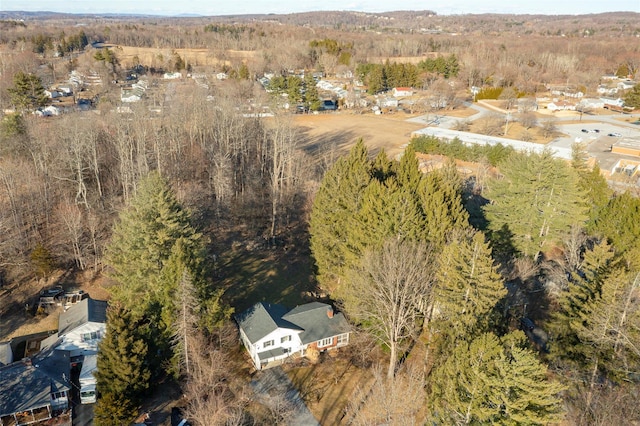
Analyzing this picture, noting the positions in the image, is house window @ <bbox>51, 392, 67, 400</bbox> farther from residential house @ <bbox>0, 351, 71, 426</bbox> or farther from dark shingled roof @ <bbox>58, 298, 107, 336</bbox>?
dark shingled roof @ <bbox>58, 298, 107, 336</bbox>

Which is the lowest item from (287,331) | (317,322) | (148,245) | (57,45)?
(317,322)

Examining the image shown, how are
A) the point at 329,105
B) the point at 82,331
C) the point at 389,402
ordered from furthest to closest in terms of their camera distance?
the point at 329,105, the point at 82,331, the point at 389,402

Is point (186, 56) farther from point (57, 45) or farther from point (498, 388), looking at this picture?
point (498, 388)

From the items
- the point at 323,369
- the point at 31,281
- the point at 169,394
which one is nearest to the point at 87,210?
the point at 31,281

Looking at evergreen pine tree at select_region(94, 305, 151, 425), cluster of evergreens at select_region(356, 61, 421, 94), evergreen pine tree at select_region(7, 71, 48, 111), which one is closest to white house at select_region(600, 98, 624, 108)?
cluster of evergreens at select_region(356, 61, 421, 94)

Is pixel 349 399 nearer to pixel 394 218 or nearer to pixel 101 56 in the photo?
pixel 394 218

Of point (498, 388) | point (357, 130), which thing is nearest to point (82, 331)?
point (498, 388)

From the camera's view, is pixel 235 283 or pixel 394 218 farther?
pixel 235 283

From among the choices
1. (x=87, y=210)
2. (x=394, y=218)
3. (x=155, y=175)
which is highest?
(x=155, y=175)
